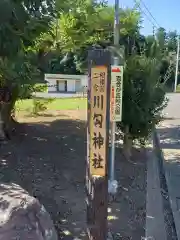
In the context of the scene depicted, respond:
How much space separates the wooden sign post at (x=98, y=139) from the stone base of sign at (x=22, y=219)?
46cm

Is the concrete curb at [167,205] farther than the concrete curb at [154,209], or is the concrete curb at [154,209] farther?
the concrete curb at [167,205]

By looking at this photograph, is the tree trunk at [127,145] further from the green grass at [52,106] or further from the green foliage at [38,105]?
the green grass at [52,106]

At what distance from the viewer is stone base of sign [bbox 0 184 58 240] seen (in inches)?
120

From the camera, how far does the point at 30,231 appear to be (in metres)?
3.10

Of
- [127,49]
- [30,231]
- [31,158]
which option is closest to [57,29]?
[127,49]

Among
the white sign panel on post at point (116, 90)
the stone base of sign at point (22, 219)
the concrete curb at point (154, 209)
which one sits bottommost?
the concrete curb at point (154, 209)

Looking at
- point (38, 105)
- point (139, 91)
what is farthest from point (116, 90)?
point (38, 105)

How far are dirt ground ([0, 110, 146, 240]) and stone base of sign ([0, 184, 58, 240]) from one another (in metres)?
0.63

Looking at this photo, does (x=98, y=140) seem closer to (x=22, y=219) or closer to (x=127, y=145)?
(x=22, y=219)

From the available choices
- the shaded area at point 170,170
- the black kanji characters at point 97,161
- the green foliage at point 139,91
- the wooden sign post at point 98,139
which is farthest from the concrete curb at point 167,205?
the black kanji characters at point 97,161

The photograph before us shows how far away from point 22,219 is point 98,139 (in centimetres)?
102

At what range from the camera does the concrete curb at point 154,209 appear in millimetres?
4086

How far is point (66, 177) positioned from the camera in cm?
562

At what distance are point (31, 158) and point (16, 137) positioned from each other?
1323mm
